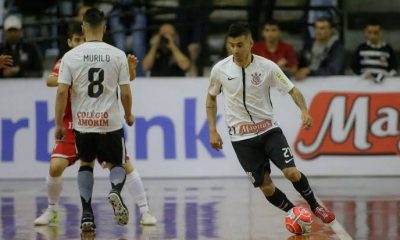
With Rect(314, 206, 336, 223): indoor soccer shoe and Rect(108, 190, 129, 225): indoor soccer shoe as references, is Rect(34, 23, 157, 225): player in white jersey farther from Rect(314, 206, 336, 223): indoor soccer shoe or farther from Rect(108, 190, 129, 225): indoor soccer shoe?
Rect(314, 206, 336, 223): indoor soccer shoe

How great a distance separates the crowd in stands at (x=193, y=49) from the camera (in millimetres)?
18016

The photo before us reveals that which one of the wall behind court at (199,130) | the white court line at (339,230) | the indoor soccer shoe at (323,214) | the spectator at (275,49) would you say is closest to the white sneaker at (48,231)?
the indoor soccer shoe at (323,214)

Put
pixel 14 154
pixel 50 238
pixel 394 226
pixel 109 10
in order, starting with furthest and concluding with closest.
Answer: pixel 109 10 < pixel 14 154 < pixel 394 226 < pixel 50 238

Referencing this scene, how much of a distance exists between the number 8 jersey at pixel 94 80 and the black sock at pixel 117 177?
1.34ft

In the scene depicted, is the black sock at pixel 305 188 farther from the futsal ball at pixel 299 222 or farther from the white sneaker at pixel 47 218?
the white sneaker at pixel 47 218

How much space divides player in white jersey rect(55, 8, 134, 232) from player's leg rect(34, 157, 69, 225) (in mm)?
571

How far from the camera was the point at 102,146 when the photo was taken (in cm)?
1180

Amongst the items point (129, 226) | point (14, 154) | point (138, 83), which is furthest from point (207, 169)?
point (129, 226)

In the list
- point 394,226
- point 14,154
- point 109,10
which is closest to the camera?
point 394,226

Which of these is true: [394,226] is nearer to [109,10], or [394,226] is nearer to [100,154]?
[100,154]

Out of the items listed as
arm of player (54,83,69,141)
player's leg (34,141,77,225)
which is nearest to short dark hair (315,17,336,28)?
player's leg (34,141,77,225)

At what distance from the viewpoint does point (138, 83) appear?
1772 cm

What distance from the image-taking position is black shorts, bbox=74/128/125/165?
11.8 m

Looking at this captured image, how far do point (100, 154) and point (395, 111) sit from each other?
23.1 ft
